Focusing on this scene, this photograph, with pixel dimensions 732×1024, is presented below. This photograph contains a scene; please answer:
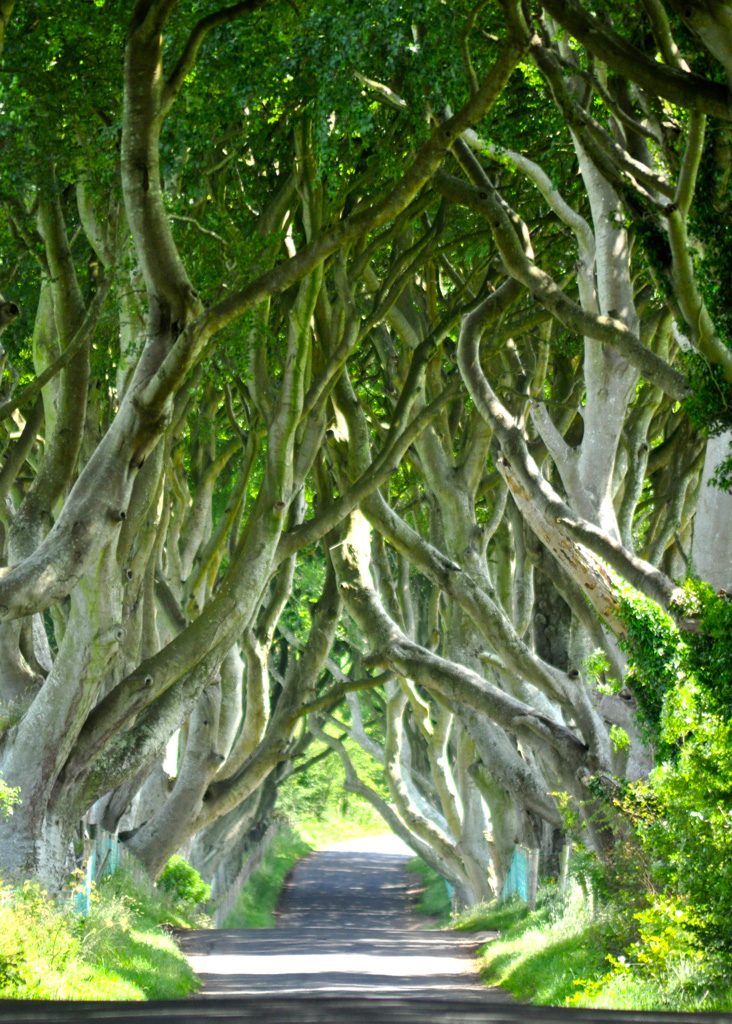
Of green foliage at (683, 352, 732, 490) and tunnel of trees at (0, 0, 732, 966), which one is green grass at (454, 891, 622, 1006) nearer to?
tunnel of trees at (0, 0, 732, 966)

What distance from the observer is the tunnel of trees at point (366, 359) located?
10.6m

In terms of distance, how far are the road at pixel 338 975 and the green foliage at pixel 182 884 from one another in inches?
50.5

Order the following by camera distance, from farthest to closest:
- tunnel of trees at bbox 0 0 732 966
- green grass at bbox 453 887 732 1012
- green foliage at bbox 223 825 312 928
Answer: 1. green foliage at bbox 223 825 312 928
2. tunnel of trees at bbox 0 0 732 966
3. green grass at bbox 453 887 732 1012

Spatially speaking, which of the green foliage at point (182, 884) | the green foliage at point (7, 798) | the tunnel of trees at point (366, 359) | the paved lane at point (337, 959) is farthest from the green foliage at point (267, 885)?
the green foliage at point (7, 798)

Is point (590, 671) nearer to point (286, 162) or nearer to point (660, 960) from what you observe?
point (660, 960)

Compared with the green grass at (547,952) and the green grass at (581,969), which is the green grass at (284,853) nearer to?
the green grass at (547,952)

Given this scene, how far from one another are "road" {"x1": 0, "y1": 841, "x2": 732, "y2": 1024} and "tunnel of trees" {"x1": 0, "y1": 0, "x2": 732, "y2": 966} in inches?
84.6

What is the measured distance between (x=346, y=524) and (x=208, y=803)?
4753 mm

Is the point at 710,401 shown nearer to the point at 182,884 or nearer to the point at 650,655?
the point at 650,655

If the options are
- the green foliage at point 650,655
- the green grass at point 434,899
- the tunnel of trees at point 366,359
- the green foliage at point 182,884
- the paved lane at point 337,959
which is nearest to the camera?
the tunnel of trees at point 366,359

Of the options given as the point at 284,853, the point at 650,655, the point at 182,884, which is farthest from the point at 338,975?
the point at 284,853

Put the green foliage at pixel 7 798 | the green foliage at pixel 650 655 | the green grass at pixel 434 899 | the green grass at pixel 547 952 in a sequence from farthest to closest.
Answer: the green grass at pixel 434 899
the green foliage at pixel 650 655
the green grass at pixel 547 952
the green foliage at pixel 7 798

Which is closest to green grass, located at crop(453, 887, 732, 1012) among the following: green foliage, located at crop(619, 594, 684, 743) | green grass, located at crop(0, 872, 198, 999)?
green foliage, located at crop(619, 594, 684, 743)

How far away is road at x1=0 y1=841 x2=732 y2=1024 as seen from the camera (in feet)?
7.77
